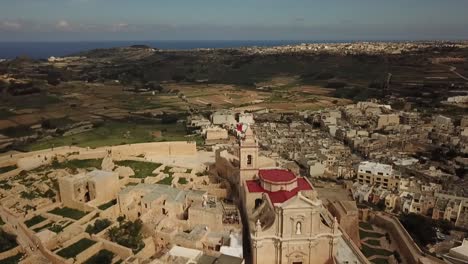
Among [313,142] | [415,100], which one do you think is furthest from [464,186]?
[415,100]

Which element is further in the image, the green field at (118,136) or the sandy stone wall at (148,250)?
the green field at (118,136)

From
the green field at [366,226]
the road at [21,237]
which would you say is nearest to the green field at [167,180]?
the road at [21,237]

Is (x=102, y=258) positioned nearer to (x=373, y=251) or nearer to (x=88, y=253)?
(x=88, y=253)

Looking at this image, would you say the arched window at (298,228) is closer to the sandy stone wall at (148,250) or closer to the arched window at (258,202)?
the arched window at (258,202)

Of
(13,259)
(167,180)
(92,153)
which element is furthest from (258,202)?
(92,153)

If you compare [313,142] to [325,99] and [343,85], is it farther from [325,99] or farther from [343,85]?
[343,85]
